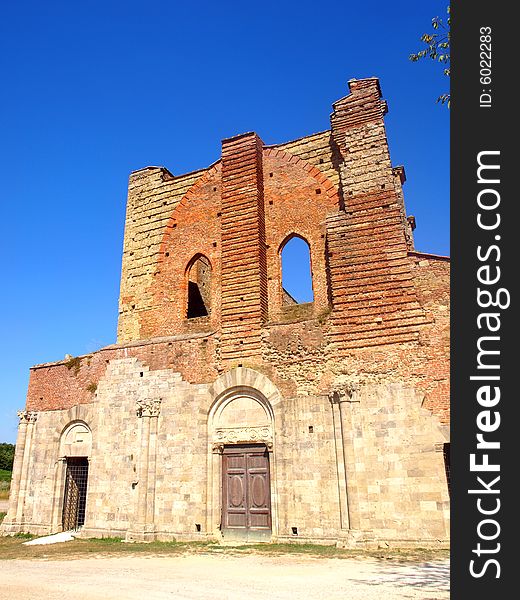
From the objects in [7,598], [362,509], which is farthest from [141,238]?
[7,598]

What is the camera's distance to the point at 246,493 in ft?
42.6

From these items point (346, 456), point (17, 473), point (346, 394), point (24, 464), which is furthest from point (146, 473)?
point (346, 394)

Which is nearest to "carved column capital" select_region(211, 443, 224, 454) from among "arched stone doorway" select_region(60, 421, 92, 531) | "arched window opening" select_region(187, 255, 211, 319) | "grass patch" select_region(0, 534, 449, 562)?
"grass patch" select_region(0, 534, 449, 562)

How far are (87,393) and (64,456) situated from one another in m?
2.12

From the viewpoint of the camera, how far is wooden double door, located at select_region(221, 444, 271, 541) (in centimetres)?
1263

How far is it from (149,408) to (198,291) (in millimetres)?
5653

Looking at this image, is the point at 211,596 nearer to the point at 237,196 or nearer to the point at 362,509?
the point at 362,509

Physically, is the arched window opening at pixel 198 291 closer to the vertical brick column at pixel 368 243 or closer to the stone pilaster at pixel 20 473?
the vertical brick column at pixel 368 243

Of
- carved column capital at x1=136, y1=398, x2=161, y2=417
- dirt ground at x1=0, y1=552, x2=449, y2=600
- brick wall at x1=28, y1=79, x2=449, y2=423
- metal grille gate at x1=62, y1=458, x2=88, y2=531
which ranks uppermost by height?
brick wall at x1=28, y1=79, x2=449, y2=423

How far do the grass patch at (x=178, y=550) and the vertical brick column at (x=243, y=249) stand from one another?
488 centimetres

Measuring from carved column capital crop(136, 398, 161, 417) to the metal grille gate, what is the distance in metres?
3.20

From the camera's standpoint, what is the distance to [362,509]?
37.3ft

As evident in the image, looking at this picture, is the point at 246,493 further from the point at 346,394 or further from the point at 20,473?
the point at 20,473

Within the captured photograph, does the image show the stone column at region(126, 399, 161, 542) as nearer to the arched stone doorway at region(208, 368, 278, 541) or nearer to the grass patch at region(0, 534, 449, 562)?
the grass patch at region(0, 534, 449, 562)
